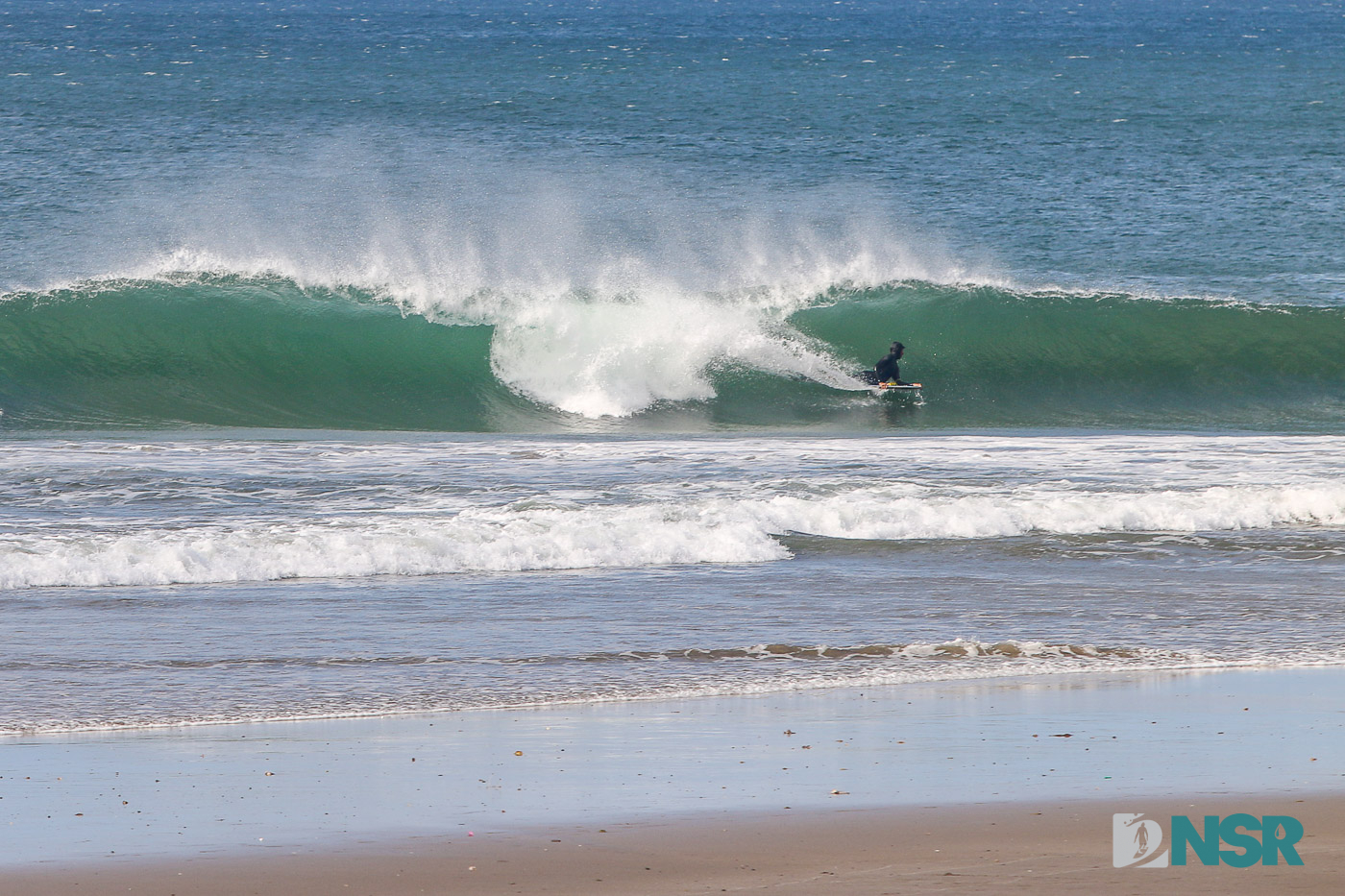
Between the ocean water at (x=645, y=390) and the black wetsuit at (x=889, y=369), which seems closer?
the ocean water at (x=645, y=390)

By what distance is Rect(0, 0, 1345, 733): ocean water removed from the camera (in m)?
6.36

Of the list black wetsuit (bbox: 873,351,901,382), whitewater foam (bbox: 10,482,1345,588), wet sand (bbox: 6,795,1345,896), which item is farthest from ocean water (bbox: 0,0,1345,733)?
wet sand (bbox: 6,795,1345,896)

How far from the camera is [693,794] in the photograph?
4055mm

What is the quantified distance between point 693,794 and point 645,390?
11.6 metres

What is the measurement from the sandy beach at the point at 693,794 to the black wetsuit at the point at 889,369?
10.1 meters

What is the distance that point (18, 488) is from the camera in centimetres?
956

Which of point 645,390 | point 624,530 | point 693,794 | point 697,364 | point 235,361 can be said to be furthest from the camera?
point 235,361

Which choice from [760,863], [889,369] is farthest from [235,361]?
[760,863]

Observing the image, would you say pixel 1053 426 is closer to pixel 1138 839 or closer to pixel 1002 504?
pixel 1002 504

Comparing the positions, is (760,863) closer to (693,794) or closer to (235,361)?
(693,794)

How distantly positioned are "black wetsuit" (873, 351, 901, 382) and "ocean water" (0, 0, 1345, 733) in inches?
18.5

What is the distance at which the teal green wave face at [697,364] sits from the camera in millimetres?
15164

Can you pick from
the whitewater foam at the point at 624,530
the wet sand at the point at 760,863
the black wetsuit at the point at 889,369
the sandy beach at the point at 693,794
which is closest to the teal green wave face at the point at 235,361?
the black wetsuit at the point at 889,369

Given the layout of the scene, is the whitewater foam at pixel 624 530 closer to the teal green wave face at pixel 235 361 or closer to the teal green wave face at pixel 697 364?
the teal green wave face at pixel 697 364
